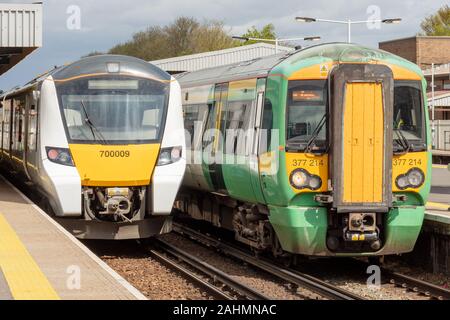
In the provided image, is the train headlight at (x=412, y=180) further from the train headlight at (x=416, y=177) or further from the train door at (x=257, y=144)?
the train door at (x=257, y=144)

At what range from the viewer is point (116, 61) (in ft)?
45.7

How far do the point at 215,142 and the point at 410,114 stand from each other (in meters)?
3.82

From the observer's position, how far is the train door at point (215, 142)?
46.7 ft

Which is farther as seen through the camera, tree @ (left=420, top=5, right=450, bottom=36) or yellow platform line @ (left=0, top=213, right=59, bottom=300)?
tree @ (left=420, top=5, right=450, bottom=36)

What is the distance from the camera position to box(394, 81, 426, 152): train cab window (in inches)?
470

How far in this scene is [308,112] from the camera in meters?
11.7

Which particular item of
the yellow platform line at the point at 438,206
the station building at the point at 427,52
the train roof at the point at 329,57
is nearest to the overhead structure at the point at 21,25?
the train roof at the point at 329,57

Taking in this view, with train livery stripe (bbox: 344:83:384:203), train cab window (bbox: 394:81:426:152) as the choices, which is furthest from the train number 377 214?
train cab window (bbox: 394:81:426:152)

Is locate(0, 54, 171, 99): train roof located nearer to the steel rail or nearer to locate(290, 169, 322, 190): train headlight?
the steel rail

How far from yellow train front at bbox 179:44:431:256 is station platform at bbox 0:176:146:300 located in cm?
282

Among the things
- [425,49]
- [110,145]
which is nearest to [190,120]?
[110,145]

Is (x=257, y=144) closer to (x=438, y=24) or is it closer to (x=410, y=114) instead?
(x=410, y=114)
